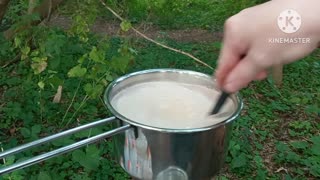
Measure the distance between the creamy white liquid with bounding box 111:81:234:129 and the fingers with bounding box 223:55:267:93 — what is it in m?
0.24

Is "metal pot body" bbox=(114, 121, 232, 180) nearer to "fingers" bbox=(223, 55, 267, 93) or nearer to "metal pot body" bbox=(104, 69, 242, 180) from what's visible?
"metal pot body" bbox=(104, 69, 242, 180)

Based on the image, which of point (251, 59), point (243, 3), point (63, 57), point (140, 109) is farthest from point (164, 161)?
point (243, 3)

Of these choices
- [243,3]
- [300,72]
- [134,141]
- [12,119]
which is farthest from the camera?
[300,72]

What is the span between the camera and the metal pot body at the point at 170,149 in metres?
1.00

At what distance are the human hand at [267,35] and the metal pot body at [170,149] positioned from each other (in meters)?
0.27

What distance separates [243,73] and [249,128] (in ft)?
6.12

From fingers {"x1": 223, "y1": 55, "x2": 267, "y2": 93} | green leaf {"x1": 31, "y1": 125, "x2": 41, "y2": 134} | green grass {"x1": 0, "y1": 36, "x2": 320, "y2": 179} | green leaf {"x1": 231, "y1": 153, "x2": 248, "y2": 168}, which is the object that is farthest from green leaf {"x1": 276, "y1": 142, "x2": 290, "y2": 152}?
fingers {"x1": 223, "y1": 55, "x2": 267, "y2": 93}

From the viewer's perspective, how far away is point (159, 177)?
106 cm

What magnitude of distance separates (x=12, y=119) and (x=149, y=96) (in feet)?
4.84

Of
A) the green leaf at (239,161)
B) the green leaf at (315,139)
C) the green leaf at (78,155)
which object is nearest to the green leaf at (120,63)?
the green leaf at (78,155)

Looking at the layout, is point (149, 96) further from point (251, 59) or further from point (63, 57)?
point (63, 57)

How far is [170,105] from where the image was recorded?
115 cm

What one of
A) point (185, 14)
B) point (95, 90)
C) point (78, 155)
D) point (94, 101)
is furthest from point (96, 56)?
point (185, 14)

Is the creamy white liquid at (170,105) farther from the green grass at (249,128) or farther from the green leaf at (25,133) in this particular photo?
the green leaf at (25,133)
